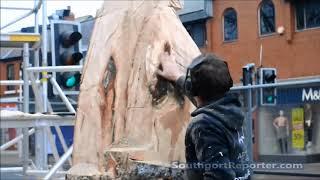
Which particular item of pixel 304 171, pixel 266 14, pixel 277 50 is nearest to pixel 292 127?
pixel 277 50

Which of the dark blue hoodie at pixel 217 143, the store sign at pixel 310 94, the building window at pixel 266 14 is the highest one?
the building window at pixel 266 14

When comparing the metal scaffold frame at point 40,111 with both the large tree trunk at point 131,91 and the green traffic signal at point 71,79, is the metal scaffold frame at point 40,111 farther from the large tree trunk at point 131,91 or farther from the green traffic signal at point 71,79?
the large tree trunk at point 131,91

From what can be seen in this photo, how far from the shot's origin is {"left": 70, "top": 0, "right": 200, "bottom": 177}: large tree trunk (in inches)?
163

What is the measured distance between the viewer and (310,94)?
5.94 meters

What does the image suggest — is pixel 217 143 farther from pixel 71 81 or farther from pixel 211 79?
pixel 71 81

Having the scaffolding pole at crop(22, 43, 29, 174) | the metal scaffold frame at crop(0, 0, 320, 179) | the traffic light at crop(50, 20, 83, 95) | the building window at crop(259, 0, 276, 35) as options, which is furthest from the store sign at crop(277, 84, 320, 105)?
the building window at crop(259, 0, 276, 35)

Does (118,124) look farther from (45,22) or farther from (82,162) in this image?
(45,22)

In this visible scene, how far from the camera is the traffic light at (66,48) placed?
7246 millimetres

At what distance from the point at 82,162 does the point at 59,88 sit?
2980 mm

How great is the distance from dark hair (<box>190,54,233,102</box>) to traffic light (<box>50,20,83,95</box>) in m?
4.53

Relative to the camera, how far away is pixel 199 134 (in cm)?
268

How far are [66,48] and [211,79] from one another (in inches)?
189

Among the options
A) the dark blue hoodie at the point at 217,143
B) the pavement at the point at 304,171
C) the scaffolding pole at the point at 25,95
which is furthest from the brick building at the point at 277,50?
the dark blue hoodie at the point at 217,143

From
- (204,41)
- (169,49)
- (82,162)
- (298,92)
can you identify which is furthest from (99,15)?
(204,41)
